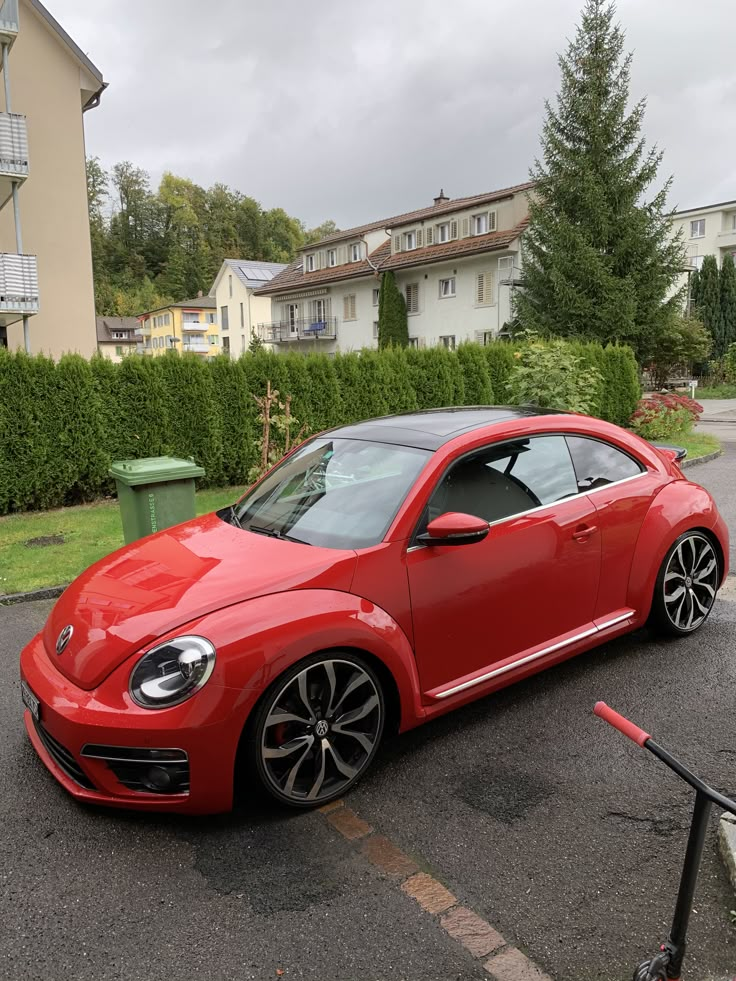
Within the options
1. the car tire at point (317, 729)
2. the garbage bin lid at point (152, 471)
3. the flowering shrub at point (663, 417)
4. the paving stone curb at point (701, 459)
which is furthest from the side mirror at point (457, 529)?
the flowering shrub at point (663, 417)

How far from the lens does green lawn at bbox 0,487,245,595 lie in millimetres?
6492

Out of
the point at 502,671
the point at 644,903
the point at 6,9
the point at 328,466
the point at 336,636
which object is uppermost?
the point at 6,9

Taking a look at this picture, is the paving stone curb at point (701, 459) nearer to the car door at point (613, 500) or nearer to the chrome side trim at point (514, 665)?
the car door at point (613, 500)

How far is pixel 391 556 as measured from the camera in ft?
10.6

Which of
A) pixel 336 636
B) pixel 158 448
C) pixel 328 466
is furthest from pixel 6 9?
pixel 336 636

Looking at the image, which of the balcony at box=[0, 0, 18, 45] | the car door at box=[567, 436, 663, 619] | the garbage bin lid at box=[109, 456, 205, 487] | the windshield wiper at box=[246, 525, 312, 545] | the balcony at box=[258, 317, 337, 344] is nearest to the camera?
the windshield wiper at box=[246, 525, 312, 545]

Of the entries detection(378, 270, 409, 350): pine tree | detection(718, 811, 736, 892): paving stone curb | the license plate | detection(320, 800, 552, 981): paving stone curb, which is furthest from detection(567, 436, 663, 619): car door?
detection(378, 270, 409, 350): pine tree

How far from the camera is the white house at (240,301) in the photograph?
190 ft

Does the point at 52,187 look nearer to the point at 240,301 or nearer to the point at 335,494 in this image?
the point at 335,494

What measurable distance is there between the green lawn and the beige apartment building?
1025 cm

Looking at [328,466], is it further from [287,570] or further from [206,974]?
[206,974]

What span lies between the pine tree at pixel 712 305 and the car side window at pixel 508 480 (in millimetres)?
46453

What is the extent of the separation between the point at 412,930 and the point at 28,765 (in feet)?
6.56

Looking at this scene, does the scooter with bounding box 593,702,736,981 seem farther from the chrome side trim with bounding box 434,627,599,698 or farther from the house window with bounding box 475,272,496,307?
the house window with bounding box 475,272,496,307
